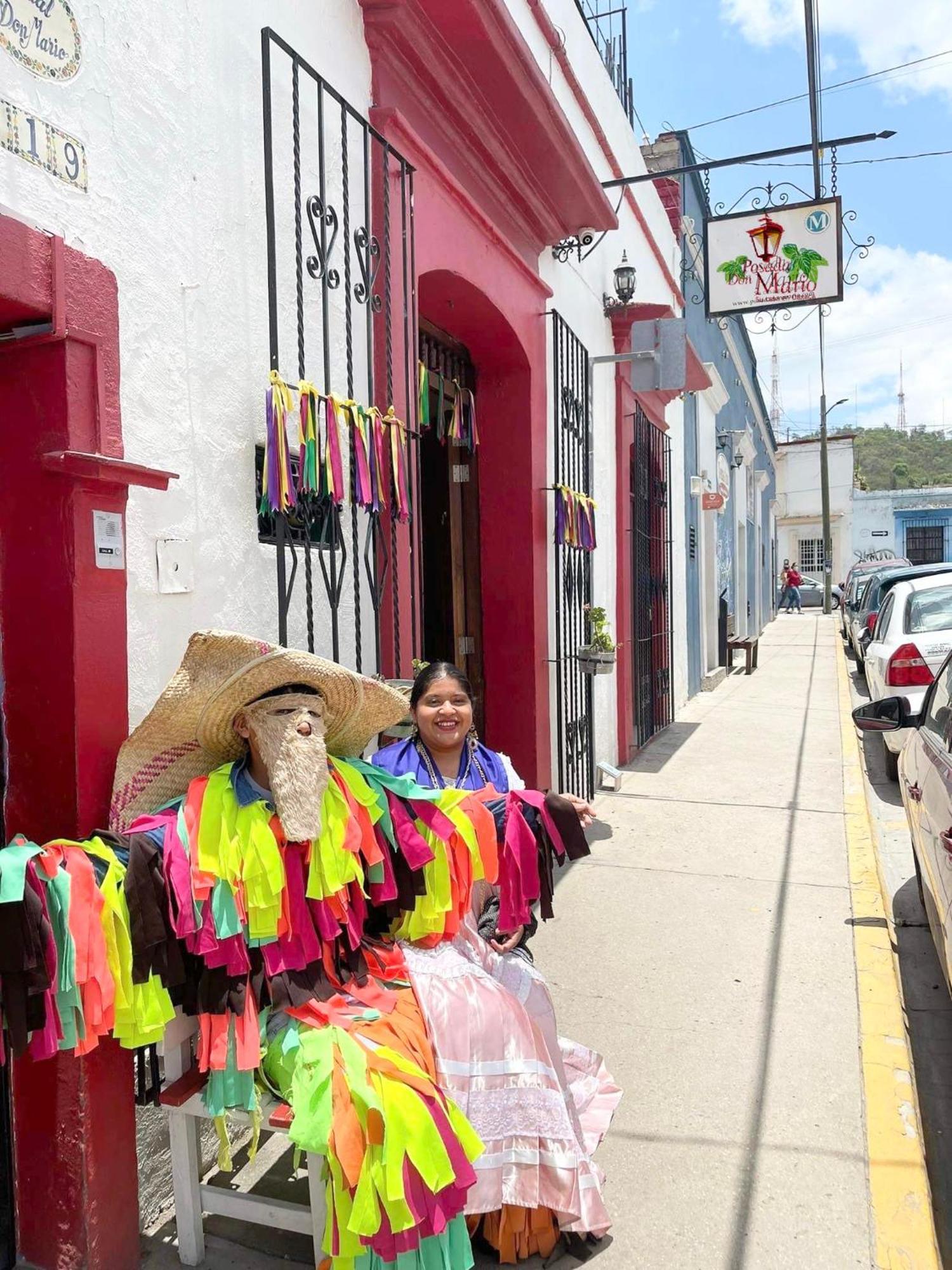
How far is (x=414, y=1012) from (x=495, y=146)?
13.8ft

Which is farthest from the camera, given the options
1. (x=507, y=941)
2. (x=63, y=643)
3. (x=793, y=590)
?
(x=793, y=590)

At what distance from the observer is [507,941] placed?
2789 millimetres

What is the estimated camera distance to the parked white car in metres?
7.05

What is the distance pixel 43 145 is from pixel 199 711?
1.33 m

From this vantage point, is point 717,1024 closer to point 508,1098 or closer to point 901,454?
point 508,1098

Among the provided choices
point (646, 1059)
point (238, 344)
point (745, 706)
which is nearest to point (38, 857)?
point (238, 344)

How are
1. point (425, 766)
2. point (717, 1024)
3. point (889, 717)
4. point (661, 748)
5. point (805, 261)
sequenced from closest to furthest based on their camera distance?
point (425, 766), point (717, 1024), point (889, 717), point (805, 261), point (661, 748)

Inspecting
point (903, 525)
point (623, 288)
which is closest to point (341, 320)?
point (623, 288)

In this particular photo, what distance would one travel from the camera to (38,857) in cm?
178

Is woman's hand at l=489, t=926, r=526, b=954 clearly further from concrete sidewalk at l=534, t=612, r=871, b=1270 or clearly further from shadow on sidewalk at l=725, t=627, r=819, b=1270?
shadow on sidewalk at l=725, t=627, r=819, b=1270

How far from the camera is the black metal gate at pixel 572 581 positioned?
6117 mm

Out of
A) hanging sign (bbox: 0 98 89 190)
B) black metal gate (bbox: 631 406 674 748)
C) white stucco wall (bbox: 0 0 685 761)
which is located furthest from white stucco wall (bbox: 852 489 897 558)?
hanging sign (bbox: 0 98 89 190)

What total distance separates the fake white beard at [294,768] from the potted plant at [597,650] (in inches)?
164

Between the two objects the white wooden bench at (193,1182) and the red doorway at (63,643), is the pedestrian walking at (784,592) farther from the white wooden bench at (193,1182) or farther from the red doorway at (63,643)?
the red doorway at (63,643)
